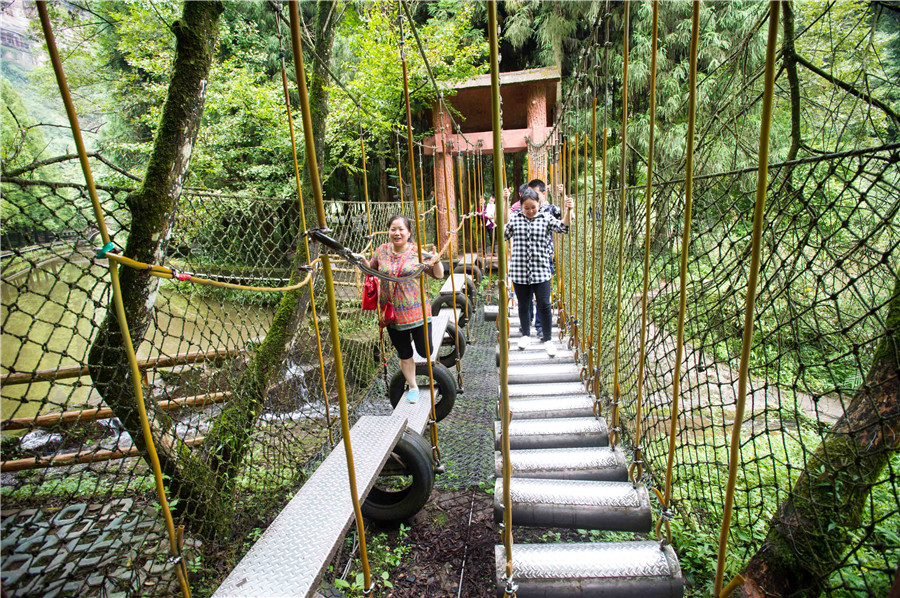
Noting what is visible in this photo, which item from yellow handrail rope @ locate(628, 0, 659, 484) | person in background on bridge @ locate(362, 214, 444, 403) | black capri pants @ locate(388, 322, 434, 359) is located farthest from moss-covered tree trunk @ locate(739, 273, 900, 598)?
black capri pants @ locate(388, 322, 434, 359)

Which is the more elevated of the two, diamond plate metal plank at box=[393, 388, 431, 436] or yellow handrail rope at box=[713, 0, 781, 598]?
yellow handrail rope at box=[713, 0, 781, 598]

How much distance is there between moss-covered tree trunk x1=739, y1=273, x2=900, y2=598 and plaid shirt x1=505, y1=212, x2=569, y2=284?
174 centimetres

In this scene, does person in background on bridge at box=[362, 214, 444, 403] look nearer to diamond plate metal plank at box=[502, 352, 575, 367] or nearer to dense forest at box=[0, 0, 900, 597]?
dense forest at box=[0, 0, 900, 597]

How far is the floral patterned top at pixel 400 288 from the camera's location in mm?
2453

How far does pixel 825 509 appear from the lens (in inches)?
60.7

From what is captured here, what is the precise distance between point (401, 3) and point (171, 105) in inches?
37.0

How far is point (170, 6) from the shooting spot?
5.73m

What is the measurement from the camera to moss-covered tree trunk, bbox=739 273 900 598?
1.40 metres

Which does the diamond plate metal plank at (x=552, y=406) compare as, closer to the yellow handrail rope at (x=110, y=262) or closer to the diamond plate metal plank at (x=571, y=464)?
the diamond plate metal plank at (x=571, y=464)

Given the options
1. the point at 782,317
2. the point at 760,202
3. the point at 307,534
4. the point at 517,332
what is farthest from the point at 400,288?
the point at 782,317

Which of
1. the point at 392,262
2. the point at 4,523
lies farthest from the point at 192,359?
the point at 392,262

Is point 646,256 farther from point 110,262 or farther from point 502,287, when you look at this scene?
point 110,262

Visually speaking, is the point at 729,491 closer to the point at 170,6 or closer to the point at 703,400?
the point at 703,400

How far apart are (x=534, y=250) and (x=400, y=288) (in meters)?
1.01
